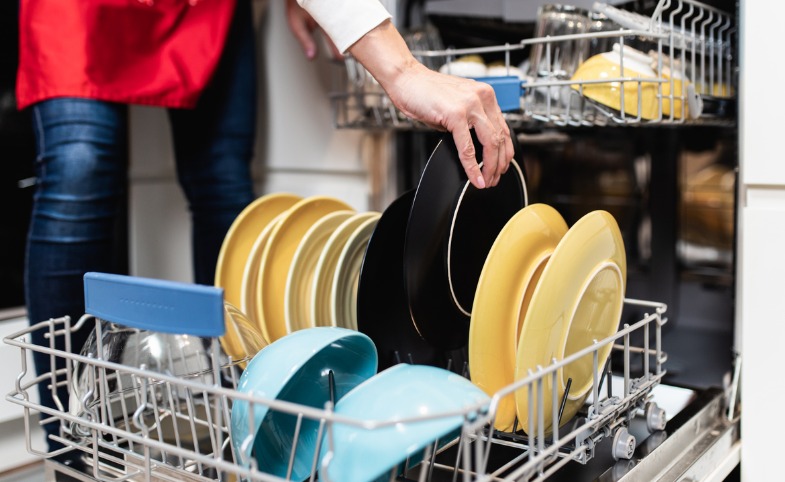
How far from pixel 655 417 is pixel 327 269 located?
386mm

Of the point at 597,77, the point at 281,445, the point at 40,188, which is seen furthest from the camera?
the point at 40,188

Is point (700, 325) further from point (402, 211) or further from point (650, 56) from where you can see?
point (402, 211)

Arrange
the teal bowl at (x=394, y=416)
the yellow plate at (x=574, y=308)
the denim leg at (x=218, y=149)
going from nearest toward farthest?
the teal bowl at (x=394, y=416) < the yellow plate at (x=574, y=308) < the denim leg at (x=218, y=149)

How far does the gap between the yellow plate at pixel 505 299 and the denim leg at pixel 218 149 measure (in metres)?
0.58

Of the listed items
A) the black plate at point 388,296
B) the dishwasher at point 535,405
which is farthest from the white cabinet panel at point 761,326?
the black plate at point 388,296

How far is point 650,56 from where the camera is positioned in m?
0.83

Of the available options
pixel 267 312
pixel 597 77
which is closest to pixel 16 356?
pixel 267 312

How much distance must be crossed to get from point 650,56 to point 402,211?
0.33 m

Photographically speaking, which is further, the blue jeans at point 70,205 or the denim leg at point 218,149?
the denim leg at point 218,149

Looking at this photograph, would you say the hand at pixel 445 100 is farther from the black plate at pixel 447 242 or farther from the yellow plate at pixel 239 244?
the yellow plate at pixel 239 244

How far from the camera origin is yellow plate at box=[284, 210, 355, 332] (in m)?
0.84

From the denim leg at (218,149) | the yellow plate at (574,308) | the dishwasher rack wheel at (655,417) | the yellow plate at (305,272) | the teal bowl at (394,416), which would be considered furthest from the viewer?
the denim leg at (218,149)

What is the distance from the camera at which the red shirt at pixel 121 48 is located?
917 millimetres

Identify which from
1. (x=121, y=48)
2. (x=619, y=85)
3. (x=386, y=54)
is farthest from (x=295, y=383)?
(x=121, y=48)
